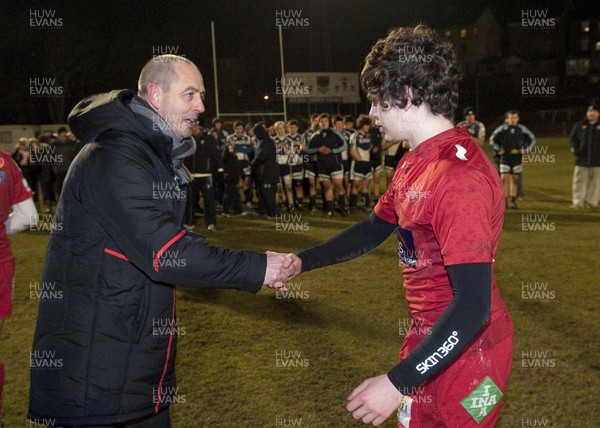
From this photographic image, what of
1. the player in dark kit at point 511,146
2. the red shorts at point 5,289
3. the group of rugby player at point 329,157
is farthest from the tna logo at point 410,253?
the player in dark kit at point 511,146

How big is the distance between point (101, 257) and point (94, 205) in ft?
0.69

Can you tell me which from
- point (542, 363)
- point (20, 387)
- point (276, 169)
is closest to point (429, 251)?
point (542, 363)

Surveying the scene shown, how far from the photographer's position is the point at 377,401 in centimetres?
194

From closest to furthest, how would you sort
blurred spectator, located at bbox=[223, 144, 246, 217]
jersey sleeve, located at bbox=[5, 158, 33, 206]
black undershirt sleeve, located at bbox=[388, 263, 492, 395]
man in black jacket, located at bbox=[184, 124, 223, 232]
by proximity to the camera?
black undershirt sleeve, located at bbox=[388, 263, 492, 395]
jersey sleeve, located at bbox=[5, 158, 33, 206]
man in black jacket, located at bbox=[184, 124, 223, 232]
blurred spectator, located at bbox=[223, 144, 246, 217]

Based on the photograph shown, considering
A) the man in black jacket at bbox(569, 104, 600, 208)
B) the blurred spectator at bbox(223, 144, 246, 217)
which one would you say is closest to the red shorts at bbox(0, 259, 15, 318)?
the blurred spectator at bbox(223, 144, 246, 217)

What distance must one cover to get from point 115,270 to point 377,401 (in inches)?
46.2

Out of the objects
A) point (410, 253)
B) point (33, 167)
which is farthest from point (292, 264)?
point (33, 167)

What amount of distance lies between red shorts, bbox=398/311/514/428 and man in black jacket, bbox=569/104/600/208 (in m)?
13.6

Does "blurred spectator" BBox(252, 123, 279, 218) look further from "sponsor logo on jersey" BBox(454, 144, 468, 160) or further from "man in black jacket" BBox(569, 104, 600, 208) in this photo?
"sponsor logo on jersey" BBox(454, 144, 468, 160)

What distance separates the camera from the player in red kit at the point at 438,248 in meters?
1.91

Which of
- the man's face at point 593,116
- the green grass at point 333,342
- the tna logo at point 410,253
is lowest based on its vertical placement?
the green grass at point 333,342

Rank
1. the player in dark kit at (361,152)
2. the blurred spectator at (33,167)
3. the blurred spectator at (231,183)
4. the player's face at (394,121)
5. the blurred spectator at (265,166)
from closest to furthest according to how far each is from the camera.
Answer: the player's face at (394,121)
the blurred spectator at (265,166)
the blurred spectator at (231,183)
the player in dark kit at (361,152)
the blurred spectator at (33,167)

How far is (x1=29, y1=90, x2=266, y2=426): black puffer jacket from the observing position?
2.40m

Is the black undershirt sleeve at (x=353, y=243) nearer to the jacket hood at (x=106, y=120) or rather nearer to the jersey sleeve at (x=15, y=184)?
the jacket hood at (x=106, y=120)
